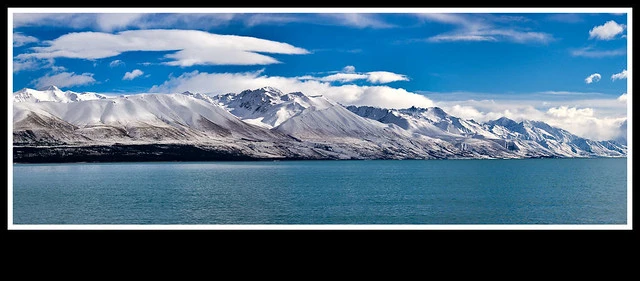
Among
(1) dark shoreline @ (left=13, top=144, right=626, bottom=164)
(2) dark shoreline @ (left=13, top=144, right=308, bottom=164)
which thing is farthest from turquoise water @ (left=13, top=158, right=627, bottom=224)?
(2) dark shoreline @ (left=13, top=144, right=308, bottom=164)

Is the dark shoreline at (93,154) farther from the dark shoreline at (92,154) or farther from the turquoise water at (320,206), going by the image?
the turquoise water at (320,206)

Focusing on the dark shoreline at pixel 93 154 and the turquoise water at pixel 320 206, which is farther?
the dark shoreline at pixel 93 154

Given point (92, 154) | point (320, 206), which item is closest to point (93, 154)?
point (92, 154)

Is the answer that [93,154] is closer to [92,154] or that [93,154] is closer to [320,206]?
[92,154]

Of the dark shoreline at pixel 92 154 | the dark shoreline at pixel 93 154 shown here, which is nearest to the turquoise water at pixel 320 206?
the dark shoreline at pixel 92 154

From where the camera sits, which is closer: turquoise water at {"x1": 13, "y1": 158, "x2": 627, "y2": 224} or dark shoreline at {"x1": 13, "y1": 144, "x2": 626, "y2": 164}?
turquoise water at {"x1": 13, "y1": 158, "x2": 627, "y2": 224}

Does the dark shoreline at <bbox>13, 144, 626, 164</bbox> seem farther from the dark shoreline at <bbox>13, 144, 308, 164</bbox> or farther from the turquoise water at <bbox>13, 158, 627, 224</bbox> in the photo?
the turquoise water at <bbox>13, 158, 627, 224</bbox>

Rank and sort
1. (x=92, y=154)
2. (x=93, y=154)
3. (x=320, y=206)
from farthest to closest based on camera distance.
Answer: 1. (x=93, y=154)
2. (x=92, y=154)
3. (x=320, y=206)

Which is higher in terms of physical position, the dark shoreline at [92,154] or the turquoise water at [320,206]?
the dark shoreline at [92,154]
